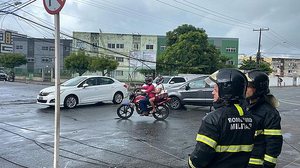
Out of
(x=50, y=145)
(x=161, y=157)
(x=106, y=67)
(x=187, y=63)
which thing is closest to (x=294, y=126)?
(x=161, y=157)

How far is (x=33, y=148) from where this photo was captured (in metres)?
7.09

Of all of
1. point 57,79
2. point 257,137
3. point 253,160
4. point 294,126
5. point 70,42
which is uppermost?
point 70,42

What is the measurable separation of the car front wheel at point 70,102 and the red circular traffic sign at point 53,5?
10.9 m

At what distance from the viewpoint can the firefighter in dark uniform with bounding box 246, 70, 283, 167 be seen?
3.01m

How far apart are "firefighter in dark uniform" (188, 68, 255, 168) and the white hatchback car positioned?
12984mm

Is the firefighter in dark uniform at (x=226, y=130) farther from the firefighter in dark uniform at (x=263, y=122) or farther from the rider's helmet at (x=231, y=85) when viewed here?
the firefighter in dark uniform at (x=263, y=122)

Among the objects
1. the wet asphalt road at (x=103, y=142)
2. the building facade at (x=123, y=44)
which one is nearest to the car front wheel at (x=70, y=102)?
the wet asphalt road at (x=103, y=142)

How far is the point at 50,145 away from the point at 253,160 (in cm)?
537

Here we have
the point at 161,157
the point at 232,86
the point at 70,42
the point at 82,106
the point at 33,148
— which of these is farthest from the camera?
the point at 70,42

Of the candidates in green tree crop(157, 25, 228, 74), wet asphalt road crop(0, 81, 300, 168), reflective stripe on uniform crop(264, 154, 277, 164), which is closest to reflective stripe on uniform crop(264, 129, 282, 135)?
reflective stripe on uniform crop(264, 154, 277, 164)

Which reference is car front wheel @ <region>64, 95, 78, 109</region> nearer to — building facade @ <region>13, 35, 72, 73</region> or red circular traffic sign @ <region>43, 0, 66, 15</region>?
red circular traffic sign @ <region>43, 0, 66, 15</region>

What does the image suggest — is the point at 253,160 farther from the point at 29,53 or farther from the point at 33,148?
the point at 29,53

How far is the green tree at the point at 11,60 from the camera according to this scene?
2270 inches

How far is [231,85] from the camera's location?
7.96 feet
